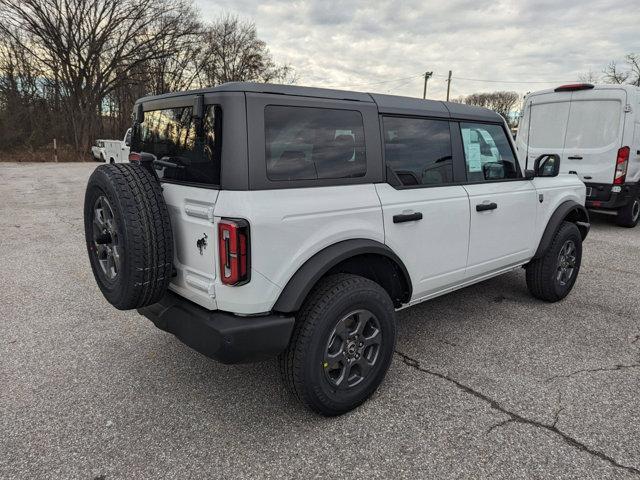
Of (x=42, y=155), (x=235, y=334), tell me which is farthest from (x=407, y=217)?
(x=42, y=155)

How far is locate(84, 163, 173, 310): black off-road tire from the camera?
2240mm

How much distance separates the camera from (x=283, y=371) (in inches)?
95.1

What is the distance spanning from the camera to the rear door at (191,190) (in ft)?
7.25

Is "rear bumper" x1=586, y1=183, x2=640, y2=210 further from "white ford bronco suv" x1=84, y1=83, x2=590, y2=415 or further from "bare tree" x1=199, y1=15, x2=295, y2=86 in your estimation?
"bare tree" x1=199, y1=15, x2=295, y2=86

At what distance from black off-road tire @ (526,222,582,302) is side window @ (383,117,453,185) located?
1.68 m

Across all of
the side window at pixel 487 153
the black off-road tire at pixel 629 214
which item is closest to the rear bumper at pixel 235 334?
the side window at pixel 487 153

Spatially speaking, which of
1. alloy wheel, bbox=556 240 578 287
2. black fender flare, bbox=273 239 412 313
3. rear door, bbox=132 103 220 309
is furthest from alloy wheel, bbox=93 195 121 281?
alloy wheel, bbox=556 240 578 287

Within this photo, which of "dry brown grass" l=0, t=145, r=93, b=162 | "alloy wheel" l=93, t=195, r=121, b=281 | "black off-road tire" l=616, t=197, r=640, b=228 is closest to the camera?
"alloy wheel" l=93, t=195, r=121, b=281

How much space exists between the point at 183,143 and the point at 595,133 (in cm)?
789

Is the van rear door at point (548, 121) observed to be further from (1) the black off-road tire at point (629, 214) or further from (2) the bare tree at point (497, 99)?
(2) the bare tree at point (497, 99)

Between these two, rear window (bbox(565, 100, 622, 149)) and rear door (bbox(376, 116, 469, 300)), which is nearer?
rear door (bbox(376, 116, 469, 300))

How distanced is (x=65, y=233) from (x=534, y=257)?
7.03m

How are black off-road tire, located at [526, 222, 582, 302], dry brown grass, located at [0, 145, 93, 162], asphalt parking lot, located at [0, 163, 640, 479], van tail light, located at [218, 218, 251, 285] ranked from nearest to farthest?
van tail light, located at [218, 218, 251, 285], asphalt parking lot, located at [0, 163, 640, 479], black off-road tire, located at [526, 222, 582, 302], dry brown grass, located at [0, 145, 93, 162]

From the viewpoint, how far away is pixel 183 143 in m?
2.50
